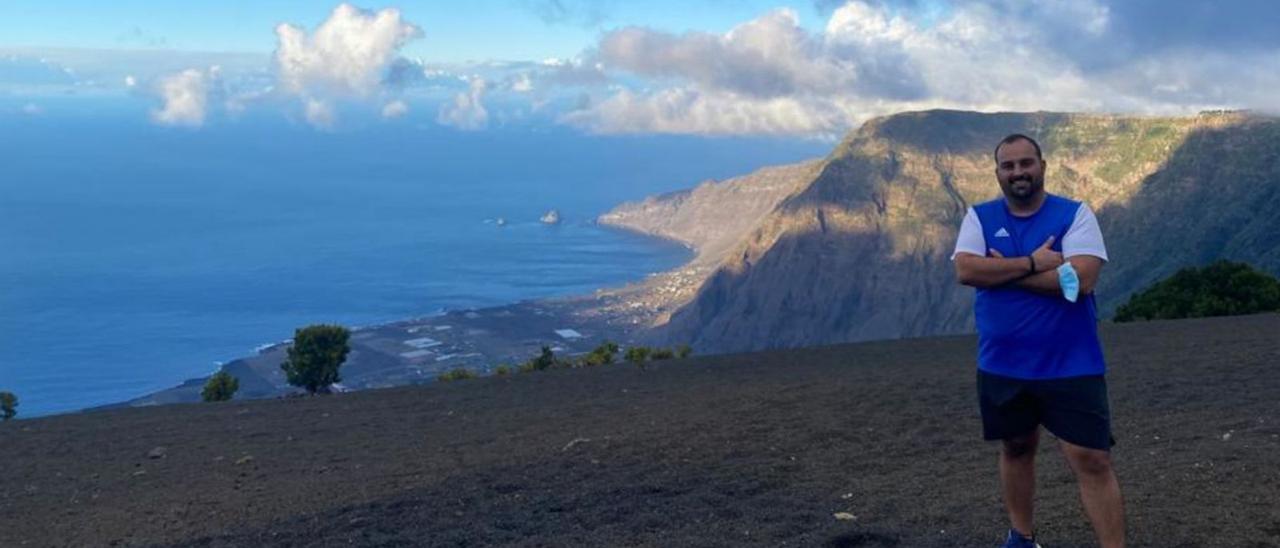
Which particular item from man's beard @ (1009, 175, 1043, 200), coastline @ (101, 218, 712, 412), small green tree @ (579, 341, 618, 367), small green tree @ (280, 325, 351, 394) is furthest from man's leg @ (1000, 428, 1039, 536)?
coastline @ (101, 218, 712, 412)

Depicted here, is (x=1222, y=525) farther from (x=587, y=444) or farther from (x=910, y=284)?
(x=910, y=284)

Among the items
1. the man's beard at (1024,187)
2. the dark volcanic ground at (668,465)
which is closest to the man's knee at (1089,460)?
the man's beard at (1024,187)

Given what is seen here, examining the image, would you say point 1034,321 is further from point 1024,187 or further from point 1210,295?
point 1210,295

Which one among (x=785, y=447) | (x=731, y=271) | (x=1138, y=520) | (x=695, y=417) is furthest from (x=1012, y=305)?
(x=731, y=271)

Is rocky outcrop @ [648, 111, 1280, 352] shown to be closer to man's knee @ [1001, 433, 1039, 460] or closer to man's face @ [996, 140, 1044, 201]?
man's knee @ [1001, 433, 1039, 460]

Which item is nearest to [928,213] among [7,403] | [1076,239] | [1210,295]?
[1210,295]
